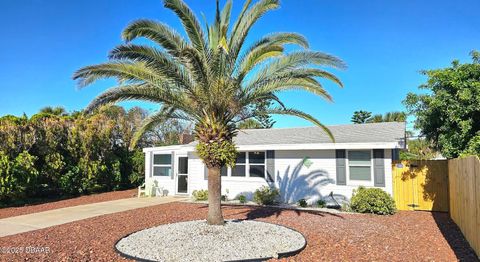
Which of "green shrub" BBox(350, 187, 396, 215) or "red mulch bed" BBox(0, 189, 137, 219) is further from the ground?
"green shrub" BBox(350, 187, 396, 215)

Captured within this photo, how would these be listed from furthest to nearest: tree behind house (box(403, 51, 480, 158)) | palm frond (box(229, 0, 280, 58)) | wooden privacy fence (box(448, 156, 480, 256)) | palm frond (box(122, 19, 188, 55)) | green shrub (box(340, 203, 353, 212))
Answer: green shrub (box(340, 203, 353, 212)) < tree behind house (box(403, 51, 480, 158)) < palm frond (box(229, 0, 280, 58)) < palm frond (box(122, 19, 188, 55)) < wooden privacy fence (box(448, 156, 480, 256))

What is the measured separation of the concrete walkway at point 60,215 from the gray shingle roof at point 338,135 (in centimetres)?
591

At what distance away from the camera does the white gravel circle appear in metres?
5.91

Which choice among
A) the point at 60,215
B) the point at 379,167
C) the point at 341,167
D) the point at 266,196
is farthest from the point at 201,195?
the point at 379,167

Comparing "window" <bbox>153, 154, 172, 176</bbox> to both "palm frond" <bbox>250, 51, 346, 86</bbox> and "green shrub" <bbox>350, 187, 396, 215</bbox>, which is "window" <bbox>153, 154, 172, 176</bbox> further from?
"palm frond" <bbox>250, 51, 346, 86</bbox>

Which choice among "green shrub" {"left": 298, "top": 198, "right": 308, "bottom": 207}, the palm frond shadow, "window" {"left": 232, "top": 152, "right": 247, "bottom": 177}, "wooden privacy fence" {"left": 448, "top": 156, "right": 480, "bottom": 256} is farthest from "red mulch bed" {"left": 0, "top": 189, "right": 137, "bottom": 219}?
"wooden privacy fence" {"left": 448, "top": 156, "right": 480, "bottom": 256}

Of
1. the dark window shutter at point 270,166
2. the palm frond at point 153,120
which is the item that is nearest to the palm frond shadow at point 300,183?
the dark window shutter at point 270,166

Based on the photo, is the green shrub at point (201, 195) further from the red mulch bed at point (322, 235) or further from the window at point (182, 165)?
the red mulch bed at point (322, 235)

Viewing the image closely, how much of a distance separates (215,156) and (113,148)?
43.9ft

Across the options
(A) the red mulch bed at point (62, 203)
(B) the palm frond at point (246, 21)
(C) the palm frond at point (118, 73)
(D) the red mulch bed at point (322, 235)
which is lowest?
(A) the red mulch bed at point (62, 203)

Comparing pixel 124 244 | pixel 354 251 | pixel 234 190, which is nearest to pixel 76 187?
pixel 234 190

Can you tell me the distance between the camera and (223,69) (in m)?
7.15

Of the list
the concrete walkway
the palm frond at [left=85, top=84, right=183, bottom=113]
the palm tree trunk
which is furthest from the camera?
the concrete walkway

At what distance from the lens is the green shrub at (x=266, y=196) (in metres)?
12.9
